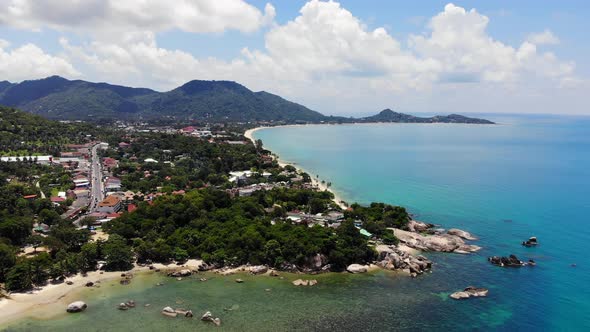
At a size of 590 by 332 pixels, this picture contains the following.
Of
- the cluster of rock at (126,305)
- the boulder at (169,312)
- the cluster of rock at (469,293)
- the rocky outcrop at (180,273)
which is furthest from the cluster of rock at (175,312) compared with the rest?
the cluster of rock at (469,293)

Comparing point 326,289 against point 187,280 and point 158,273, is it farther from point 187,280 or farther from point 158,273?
point 158,273

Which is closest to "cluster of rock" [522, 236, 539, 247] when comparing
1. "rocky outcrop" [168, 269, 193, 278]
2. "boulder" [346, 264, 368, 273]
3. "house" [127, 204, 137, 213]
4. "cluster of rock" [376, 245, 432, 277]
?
"cluster of rock" [376, 245, 432, 277]

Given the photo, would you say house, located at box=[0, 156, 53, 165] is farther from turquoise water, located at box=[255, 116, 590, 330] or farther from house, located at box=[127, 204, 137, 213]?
turquoise water, located at box=[255, 116, 590, 330]

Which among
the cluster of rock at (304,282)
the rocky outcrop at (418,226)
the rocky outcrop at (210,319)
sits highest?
the rocky outcrop at (418,226)

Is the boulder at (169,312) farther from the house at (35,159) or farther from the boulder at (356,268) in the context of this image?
the house at (35,159)

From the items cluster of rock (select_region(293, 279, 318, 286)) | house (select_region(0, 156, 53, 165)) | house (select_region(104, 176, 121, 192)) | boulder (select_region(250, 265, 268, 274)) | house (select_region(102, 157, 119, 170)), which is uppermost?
house (select_region(0, 156, 53, 165))

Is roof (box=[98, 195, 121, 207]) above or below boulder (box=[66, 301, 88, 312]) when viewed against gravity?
above
